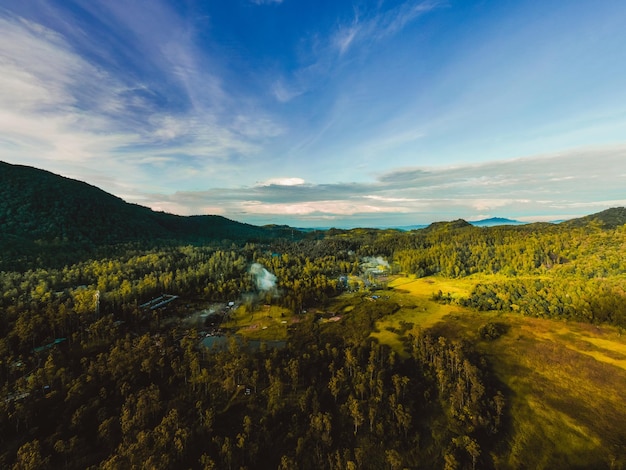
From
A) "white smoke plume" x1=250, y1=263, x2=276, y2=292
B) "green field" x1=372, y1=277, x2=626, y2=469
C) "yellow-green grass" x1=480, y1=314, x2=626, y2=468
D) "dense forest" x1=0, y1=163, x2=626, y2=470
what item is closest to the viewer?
"dense forest" x1=0, y1=163, x2=626, y2=470

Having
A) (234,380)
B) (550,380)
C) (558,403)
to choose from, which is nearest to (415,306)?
(550,380)

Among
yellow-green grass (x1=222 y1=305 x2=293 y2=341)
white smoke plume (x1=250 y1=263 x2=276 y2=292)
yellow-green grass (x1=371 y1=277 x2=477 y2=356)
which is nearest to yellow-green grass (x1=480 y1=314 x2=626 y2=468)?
yellow-green grass (x1=371 y1=277 x2=477 y2=356)

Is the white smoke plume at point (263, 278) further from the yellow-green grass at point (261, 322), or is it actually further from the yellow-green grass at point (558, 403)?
the yellow-green grass at point (558, 403)

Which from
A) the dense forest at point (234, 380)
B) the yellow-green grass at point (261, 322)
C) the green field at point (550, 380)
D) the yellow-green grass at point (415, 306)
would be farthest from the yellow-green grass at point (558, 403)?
the yellow-green grass at point (261, 322)

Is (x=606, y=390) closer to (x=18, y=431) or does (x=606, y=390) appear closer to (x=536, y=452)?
→ (x=536, y=452)

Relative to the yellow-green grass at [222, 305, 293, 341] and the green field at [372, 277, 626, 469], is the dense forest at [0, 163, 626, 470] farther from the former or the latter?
the green field at [372, 277, 626, 469]

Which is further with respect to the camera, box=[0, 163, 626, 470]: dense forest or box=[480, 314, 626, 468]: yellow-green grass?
box=[480, 314, 626, 468]: yellow-green grass

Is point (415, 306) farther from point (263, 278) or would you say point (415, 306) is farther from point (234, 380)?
point (234, 380)
